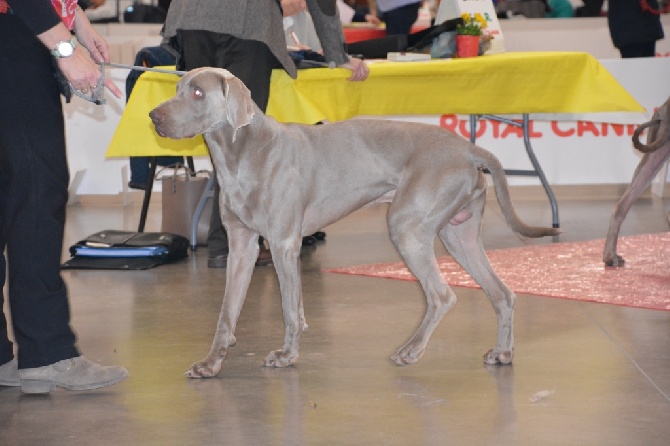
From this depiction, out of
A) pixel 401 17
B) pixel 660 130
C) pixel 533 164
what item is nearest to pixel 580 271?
pixel 660 130

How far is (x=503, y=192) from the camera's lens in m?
3.61

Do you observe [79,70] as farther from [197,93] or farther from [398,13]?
[398,13]

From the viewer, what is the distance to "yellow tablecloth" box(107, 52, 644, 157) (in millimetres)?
5703

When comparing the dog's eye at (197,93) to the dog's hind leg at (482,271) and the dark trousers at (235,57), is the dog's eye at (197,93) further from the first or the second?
the dark trousers at (235,57)

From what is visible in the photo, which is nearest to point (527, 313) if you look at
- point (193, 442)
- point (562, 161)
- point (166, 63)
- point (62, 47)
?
point (193, 442)

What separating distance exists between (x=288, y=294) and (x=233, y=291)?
19cm

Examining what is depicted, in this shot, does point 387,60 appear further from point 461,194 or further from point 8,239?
point 8,239

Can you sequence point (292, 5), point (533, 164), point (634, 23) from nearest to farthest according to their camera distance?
point (292, 5), point (533, 164), point (634, 23)

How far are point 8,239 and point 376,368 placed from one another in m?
1.23

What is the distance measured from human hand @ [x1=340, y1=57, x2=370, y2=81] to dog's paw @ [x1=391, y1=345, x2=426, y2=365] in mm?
2028

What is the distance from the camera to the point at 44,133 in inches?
122

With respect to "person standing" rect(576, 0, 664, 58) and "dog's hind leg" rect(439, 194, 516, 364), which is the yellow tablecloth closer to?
"dog's hind leg" rect(439, 194, 516, 364)

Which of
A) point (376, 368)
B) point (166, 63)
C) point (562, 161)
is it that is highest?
point (166, 63)

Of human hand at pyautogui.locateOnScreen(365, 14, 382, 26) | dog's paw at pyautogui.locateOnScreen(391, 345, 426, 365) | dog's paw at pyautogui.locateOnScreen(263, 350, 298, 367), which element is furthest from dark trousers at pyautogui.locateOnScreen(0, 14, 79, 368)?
human hand at pyautogui.locateOnScreen(365, 14, 382, 26)
